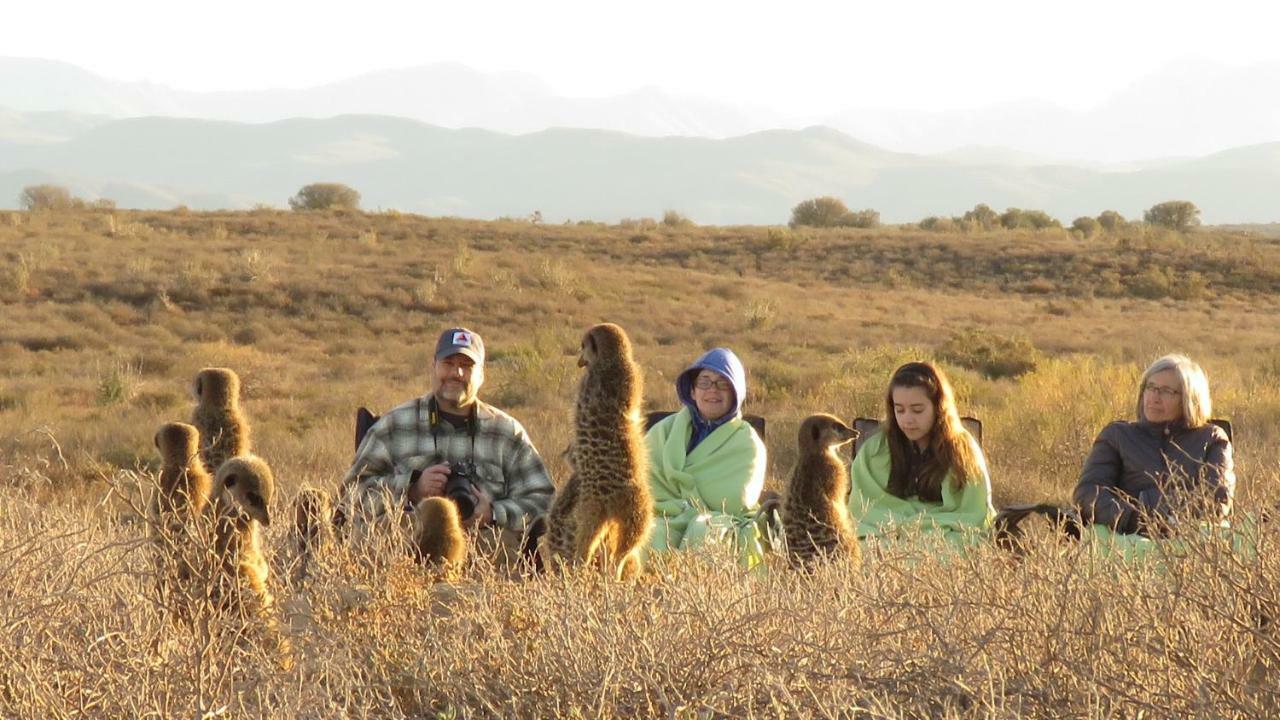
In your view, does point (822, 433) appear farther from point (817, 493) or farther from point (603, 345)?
point (603, 345)

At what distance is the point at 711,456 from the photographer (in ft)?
23.9

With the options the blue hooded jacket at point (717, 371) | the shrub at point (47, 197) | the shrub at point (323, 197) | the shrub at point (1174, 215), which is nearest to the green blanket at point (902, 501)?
the blue hooded jacket at point (717, 371)

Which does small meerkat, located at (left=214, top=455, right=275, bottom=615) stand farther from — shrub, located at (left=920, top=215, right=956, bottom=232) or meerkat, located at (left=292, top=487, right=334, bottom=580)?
shrub, located at (left=920, top=215, right=956, bottom=232)

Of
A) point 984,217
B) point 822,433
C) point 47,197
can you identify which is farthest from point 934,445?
point 984,217

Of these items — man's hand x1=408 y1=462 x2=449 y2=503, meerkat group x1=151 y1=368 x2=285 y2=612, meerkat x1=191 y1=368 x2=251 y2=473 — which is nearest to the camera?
meerkat group x1=151 y1=368 x2=285 y2=612

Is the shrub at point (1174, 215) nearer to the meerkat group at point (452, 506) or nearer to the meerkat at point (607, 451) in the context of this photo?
the meerkat group at point (452, 506)

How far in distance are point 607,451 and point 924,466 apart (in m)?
2.89

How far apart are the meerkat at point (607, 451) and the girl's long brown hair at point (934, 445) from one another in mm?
2543

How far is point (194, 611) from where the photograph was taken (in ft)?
13.3

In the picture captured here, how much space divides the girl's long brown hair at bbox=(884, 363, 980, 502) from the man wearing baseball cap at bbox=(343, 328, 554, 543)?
6.13ft

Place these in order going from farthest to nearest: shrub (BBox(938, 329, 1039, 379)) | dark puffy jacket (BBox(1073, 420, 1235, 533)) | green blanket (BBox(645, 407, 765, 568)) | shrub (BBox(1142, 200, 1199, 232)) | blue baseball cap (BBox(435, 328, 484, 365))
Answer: shrub (BBox(1142, 200, 1199, 232)) < shrub (BBox(938, 329, 1039, 379)) < green blanket (BBox(645, 407, 765, 568)) < dark puffy jacket (BBox(1073, 420, 1235, 533)) < blue baseball cap (BBox(435, 328, 484, 365))

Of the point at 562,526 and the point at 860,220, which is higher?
the point at 860,220

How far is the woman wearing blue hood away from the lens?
23.5 ft

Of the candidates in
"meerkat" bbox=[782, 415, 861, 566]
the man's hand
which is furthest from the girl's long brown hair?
the man's hand
